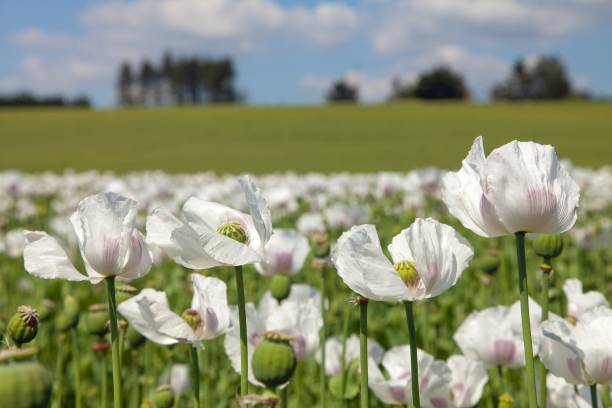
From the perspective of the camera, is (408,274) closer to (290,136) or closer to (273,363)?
(273,363)

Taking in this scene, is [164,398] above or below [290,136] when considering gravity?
below

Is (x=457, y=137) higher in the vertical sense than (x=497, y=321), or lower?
higher

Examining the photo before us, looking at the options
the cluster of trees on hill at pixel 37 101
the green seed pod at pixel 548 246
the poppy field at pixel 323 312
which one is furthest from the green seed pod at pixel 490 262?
the cluster of trees on hill at pixel 37 101

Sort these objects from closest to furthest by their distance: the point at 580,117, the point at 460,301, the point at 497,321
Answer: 1. the point at 497,321
2. the point at 460,301
3. the point at 580,117

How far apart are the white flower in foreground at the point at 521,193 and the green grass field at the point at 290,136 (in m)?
22.6

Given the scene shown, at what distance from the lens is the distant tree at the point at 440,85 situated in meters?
81.9

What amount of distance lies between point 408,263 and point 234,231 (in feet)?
0.98

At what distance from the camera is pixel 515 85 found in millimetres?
89562

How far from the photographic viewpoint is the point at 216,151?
3322 cm

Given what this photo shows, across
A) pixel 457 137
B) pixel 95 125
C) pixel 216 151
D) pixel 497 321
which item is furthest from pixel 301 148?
pixel 497 321

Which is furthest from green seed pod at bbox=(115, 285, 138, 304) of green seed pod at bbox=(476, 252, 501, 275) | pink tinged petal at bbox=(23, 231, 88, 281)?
green seed pod at bbox=(476, 252, 501, 275)

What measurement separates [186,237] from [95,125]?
47860mm

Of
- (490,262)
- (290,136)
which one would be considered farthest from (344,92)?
(490,262)

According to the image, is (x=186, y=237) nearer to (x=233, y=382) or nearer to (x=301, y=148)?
(x=233, y=382)
